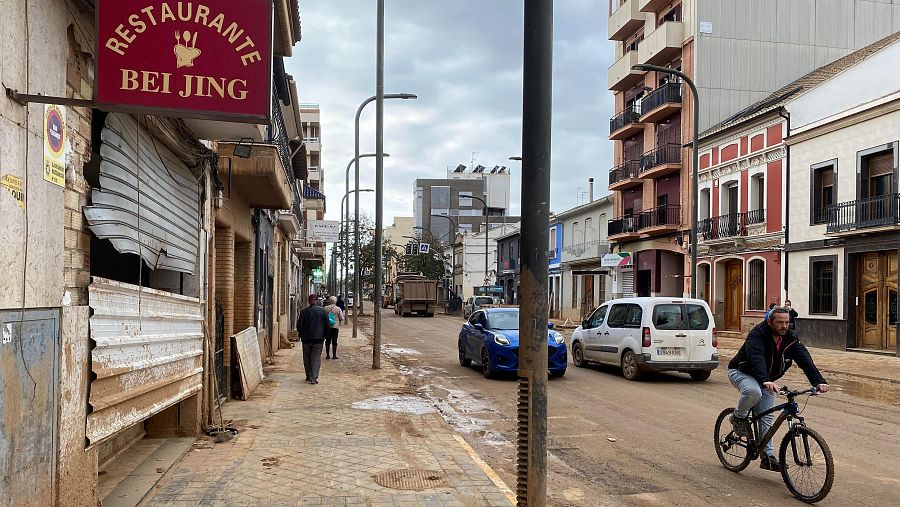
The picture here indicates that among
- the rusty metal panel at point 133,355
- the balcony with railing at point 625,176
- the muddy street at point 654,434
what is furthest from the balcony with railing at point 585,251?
the rusty metal panel at point 133,355

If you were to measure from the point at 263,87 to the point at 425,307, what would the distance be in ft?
154

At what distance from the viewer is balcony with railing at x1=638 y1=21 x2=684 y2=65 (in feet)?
114

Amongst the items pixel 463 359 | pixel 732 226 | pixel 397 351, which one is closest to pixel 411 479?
pixel 463 359

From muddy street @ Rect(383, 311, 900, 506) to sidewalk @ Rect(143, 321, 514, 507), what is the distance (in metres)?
0.56

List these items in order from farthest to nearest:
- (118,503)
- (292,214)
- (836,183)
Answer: (836,183), (292,214), (118,503)

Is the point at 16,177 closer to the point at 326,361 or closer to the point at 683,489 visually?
the point at 683,489

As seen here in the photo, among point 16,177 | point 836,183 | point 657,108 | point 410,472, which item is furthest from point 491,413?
point 657,108

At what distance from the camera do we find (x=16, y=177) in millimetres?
4016

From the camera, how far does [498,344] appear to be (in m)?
14.6

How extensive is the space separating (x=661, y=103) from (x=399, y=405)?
28778 millimetres

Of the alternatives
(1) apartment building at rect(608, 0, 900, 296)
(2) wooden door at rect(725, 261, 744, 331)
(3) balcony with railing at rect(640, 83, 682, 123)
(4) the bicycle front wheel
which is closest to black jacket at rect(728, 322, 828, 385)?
(4) the bicycle front wheel

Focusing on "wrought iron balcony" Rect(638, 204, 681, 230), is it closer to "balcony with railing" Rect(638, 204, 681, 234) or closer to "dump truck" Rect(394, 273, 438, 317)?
"balcony with railing" Rect(638, 204, 681, 234)

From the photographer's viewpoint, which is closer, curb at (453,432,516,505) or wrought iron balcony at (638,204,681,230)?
curb at (453,432,516,505)

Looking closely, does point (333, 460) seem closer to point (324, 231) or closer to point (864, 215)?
point (864, 215)
